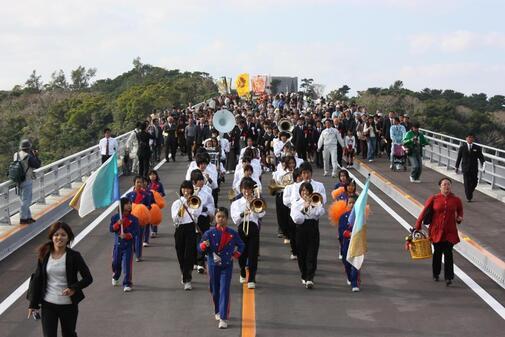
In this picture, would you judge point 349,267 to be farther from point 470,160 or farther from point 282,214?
point 470,160

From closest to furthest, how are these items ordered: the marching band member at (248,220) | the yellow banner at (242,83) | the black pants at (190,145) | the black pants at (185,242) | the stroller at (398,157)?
the marching band member at (248,220) → the black pants at (185,242) → the stroller at (398,157) → the black pants at (190,145) → the yellow banner at (242,83)

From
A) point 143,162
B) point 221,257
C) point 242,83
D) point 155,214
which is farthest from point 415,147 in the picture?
point 242,83

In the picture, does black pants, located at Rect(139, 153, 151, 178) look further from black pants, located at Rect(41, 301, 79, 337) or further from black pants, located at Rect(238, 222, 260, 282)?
black pants, located at Rect(41, 301, 79, 337)

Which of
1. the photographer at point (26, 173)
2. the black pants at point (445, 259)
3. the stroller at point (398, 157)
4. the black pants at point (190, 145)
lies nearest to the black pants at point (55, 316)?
the black pants at point (445, 259)

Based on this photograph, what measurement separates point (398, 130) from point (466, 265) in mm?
12753

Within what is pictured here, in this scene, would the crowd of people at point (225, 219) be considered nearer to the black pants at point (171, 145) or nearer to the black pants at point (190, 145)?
the black pants at point (190, 145)

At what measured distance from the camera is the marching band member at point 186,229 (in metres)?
12.1

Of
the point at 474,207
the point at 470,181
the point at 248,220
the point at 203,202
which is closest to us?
the point at 248,220

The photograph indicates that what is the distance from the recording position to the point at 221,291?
10203mm

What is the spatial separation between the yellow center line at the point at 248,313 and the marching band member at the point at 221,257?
28 centimetres

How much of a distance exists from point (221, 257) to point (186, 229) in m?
2.09

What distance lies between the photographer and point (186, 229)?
40.2 ft

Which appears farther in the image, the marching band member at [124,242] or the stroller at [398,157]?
the stroller at [398,157]

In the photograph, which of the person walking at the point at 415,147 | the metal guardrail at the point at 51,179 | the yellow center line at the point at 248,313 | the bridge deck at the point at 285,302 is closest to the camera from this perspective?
the yellow center line at the point at 248,313
